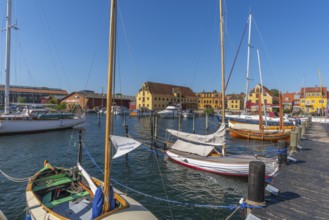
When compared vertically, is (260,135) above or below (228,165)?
above

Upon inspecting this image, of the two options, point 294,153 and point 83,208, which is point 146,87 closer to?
point 294,153

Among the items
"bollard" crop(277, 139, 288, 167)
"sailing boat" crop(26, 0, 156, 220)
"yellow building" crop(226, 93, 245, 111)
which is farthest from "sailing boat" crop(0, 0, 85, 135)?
"yellow building" crop(226, 93, 245, 111)

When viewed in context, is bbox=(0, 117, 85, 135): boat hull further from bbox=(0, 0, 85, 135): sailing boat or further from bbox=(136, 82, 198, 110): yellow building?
bbox=(136, 82, 198, 110): yellow building

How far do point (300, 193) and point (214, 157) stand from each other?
24.3ft

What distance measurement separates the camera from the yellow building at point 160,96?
92.8m

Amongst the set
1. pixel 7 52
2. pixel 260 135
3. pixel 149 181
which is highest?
pixel 7 52

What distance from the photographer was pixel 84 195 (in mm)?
8844

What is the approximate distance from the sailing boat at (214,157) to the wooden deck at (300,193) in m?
1.81

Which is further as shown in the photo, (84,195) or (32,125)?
(32,125)

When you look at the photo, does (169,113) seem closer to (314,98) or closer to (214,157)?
(314,98)

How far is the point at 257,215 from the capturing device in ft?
22.5

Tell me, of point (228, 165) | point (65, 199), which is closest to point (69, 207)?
point (65, 199)

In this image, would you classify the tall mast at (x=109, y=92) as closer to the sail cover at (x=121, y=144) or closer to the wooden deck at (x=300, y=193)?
the sail cover at (x=121, y=144)

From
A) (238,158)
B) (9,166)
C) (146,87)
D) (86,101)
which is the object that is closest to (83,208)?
(238,158)
